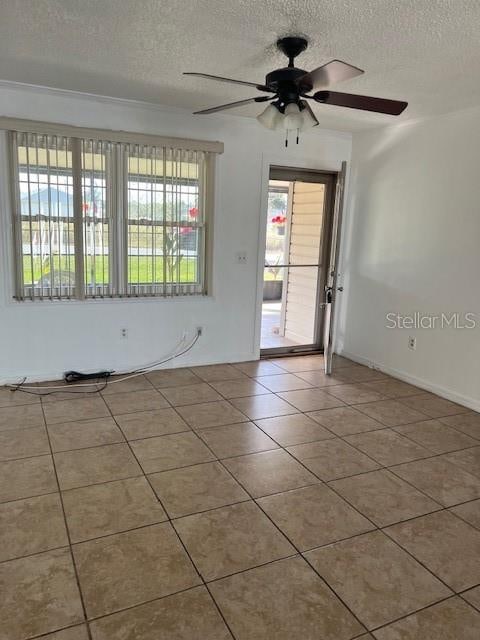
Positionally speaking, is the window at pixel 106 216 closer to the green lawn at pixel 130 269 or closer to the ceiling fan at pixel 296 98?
the green lawn at pixel 130 269

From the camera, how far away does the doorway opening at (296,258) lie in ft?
16.7

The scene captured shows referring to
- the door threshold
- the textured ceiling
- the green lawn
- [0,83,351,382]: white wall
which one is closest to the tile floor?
[0,83,351,382]: white wall

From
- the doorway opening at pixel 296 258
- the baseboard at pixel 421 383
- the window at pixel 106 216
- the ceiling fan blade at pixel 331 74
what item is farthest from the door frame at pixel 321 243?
the ceiling fan blade at pixel 331 74

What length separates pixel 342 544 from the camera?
2215mm

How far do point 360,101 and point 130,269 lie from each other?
2490 mm

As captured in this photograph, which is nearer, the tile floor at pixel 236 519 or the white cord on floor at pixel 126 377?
the tile floor at pixel 236 519

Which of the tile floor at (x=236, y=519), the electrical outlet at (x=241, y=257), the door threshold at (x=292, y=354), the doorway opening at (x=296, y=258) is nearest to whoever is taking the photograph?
the tile floor at (x=236, y=519)

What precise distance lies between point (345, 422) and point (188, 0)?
282 cm

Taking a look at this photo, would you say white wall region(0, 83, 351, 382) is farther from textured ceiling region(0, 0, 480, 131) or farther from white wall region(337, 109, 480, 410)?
white wall region(337, 109, 480, 410)

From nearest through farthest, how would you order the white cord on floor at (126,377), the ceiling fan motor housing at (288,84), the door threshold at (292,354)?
the ceiling fan motor housing at (288,84)
the white cord on floor at (126,377)
the door threshold at (292,354)

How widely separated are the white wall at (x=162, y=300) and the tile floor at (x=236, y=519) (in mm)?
535

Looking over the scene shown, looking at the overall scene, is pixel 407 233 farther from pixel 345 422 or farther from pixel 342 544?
pixel 342 544

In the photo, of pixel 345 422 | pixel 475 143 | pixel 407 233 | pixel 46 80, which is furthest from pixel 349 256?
pixel 46 80

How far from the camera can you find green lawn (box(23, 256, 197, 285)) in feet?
13.1
